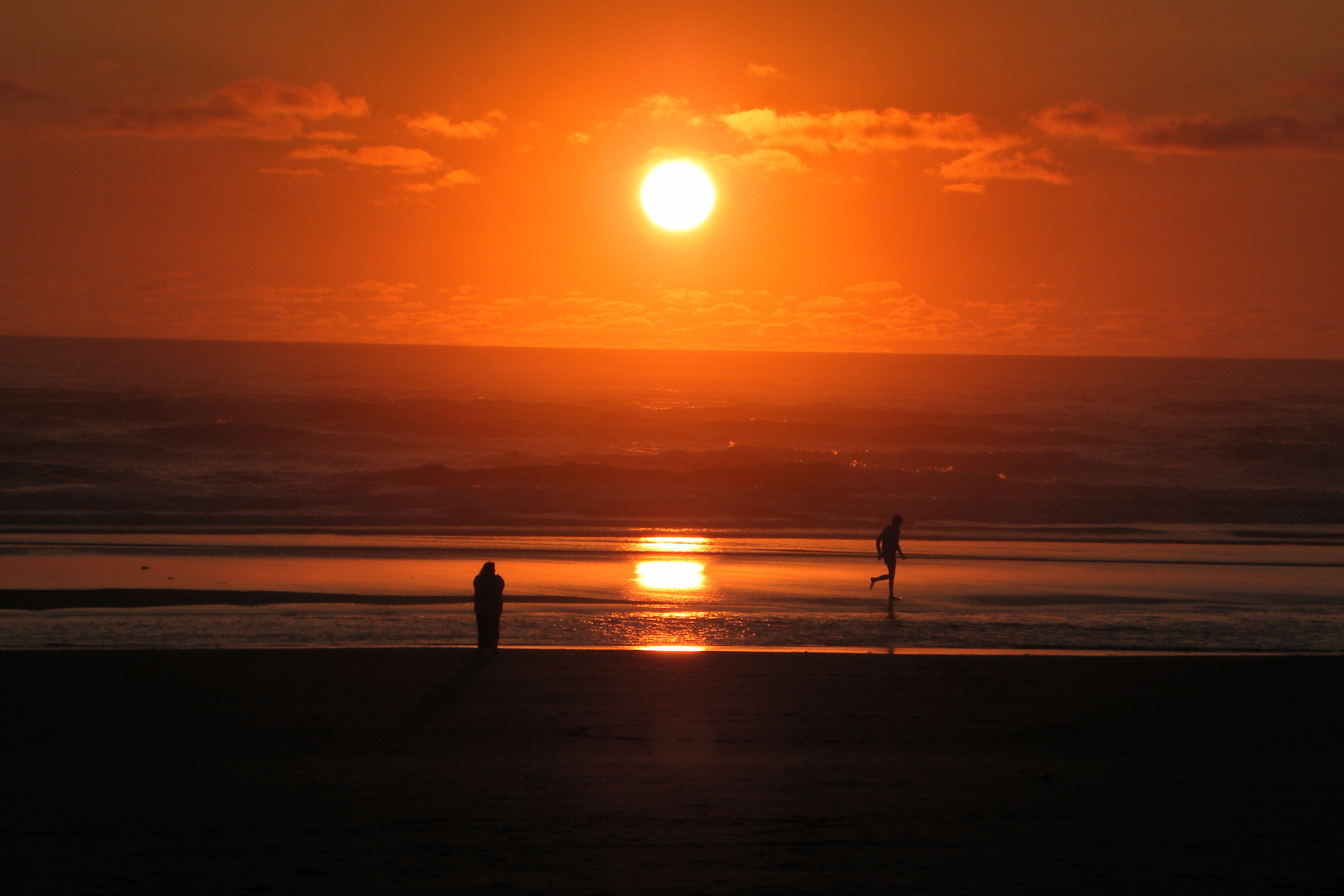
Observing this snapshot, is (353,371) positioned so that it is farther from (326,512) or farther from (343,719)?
(343,719)

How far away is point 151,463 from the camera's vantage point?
45188mm

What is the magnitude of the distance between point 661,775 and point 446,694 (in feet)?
9.96

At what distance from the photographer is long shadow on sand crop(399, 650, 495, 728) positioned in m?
9.41

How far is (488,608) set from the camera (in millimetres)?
12000

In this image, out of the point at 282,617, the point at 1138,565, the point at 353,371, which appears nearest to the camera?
the point at 282,617

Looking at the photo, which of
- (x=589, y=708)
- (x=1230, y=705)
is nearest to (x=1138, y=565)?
(x=1230, y=705)

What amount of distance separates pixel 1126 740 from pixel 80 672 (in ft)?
33.6

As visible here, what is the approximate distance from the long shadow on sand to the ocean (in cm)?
191

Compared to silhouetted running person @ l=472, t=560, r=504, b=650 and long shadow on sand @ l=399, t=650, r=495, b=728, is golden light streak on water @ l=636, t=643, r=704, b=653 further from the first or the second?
long shadow on sand @ l=399, t=650, r=495, b=728

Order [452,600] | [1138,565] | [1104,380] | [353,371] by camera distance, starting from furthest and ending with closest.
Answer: [1104,380] < [353,371] < [1138,565] < [452,600]

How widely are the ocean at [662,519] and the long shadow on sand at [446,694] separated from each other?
191 cm

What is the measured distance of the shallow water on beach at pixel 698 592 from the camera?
13.8 metres

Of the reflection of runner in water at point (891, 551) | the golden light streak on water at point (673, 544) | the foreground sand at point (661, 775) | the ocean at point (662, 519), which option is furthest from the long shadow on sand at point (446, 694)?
the golden light streak on water at point (673, 544)

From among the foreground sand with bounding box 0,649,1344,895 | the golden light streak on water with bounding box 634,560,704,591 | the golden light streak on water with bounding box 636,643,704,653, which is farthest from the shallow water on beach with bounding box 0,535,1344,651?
the foreground sand with bounding box 0,649,1344,895
